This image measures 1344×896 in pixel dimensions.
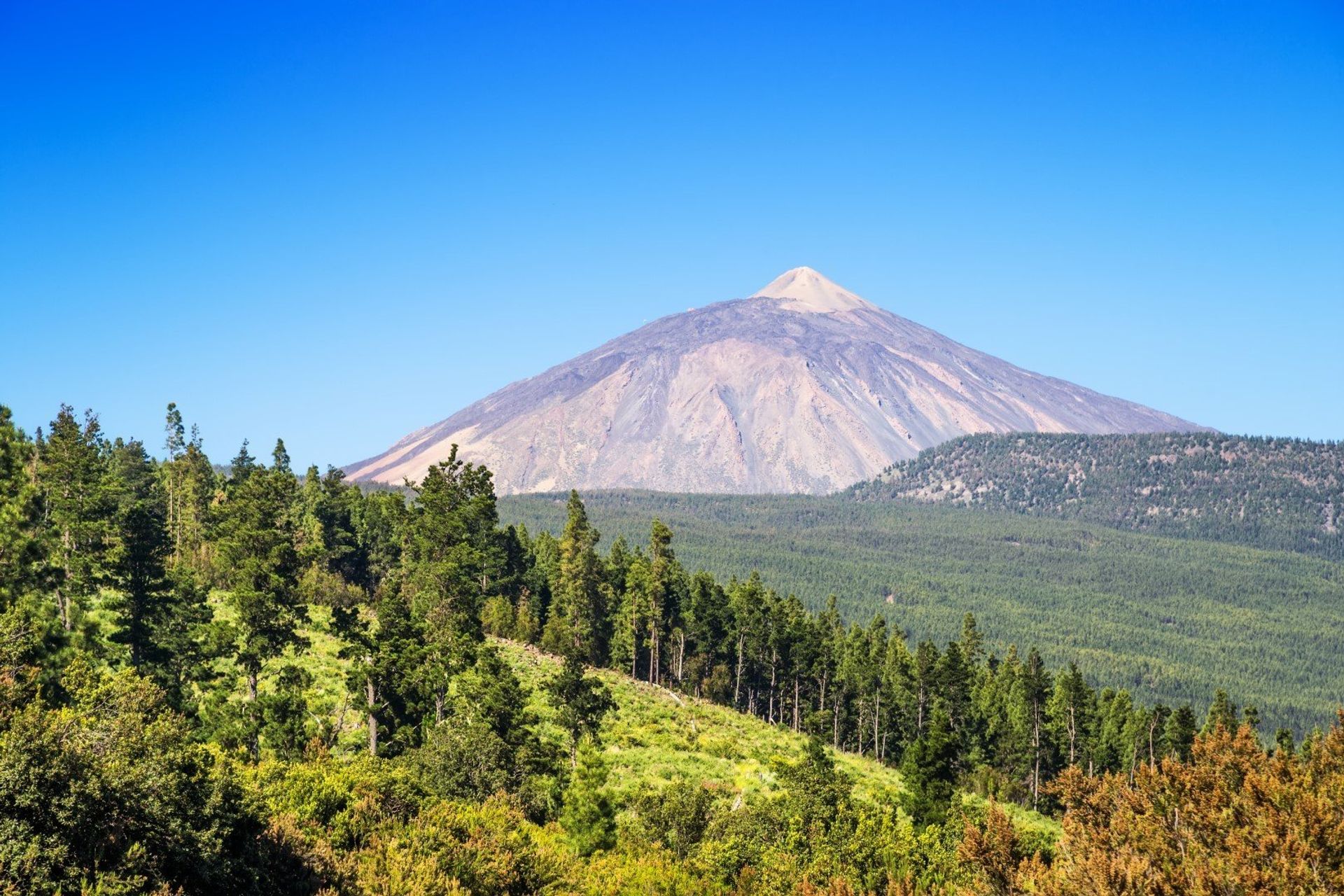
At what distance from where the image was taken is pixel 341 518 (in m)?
96.3

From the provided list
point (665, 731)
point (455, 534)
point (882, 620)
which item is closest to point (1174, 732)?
point (882, 620)

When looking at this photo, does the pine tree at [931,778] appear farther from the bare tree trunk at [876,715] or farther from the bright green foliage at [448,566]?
the bare tree trunk at [876,715]

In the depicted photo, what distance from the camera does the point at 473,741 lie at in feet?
134

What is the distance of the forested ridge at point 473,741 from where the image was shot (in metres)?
22.0

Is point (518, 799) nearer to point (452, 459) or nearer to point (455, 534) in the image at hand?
point (455, 534)

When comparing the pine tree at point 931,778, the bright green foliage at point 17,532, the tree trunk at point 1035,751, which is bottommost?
the tree trunk at point 1035,751

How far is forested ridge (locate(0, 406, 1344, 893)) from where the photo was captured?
22.0 metres

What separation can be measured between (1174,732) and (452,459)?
71240mm

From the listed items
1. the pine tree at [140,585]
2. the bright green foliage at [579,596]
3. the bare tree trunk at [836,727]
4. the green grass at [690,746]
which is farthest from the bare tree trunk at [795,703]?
the pine tree at [140,585]

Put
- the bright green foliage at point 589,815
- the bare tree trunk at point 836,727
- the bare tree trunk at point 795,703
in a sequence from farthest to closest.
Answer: the bare tree trunk at point 795,703 < the bare tree trunk at point 836,727 < the bright green foliage at point 589,815

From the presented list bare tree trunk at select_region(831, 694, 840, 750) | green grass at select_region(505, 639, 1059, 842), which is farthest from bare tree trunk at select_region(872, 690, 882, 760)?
green grass at select_region(505, 639, 1059, 842)

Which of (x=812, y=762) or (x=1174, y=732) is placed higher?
(x=812, y=762)

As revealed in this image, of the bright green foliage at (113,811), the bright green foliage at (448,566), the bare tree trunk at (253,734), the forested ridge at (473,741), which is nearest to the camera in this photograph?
the bright green foliage at (113,811)

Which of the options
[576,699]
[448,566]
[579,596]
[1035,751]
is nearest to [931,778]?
[576,699]
